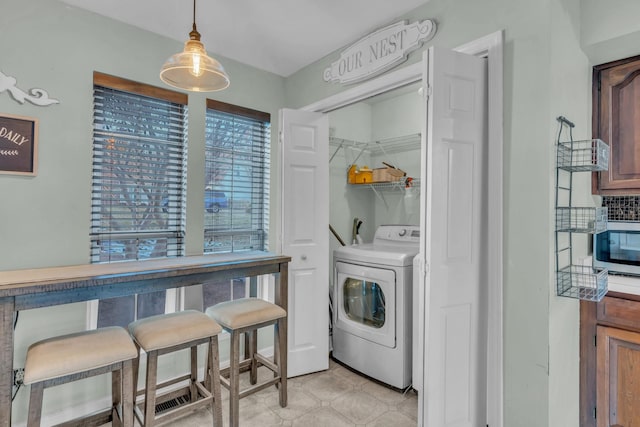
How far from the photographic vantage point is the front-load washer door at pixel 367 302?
2.49 m

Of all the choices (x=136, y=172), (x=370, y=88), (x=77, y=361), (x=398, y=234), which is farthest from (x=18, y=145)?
(x=398, y=234)

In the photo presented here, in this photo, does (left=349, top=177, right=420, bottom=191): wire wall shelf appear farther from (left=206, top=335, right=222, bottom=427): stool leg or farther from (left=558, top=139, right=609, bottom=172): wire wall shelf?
(left=206, top=335, right=222, bottom=427): stool leg

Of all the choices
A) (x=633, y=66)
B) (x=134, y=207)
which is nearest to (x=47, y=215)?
(x=134, y=207)

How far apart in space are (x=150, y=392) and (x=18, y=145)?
1550 mm

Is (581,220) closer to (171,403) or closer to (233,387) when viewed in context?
(233,387)

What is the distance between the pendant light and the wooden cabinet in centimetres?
242

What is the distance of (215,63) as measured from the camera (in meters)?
1.61

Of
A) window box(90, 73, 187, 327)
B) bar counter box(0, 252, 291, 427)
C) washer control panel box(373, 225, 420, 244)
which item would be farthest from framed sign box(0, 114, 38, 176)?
washer control panel box(373, 225, 420, 244)

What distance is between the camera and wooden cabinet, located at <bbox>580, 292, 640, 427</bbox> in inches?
70.5

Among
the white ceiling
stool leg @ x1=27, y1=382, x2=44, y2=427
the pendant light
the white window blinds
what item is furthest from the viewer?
the white window blinds

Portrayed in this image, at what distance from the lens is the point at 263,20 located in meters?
2.23

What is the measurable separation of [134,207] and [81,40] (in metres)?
1.09

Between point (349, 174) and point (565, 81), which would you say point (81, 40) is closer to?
point (349, 174)

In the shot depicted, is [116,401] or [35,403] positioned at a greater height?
[35,403]
